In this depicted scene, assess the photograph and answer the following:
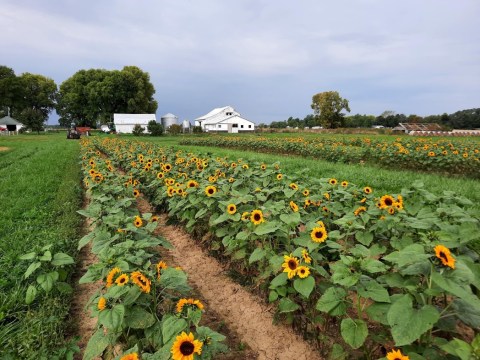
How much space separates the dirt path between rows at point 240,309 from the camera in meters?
2.48

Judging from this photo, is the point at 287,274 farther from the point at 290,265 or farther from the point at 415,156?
the point at 415,156

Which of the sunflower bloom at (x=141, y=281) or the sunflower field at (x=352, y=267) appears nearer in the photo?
the sunflower field at (x=352, y=267)

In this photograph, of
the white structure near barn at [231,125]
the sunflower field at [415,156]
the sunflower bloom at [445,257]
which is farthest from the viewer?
the white structure near barn at [231,125]

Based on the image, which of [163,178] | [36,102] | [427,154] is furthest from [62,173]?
[36,102]

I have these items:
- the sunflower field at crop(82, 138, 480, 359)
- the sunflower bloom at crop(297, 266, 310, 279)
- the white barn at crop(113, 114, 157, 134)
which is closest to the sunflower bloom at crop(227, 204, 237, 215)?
the sunflower field at crop(82, 138, 480, 359)

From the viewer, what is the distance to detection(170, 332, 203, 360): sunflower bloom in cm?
158

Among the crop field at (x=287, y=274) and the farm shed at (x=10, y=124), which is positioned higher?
the farm shed at (x=10, y=124)

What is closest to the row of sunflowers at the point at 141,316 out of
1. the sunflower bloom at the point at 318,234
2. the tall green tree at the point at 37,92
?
the sunflower bloom at the point at 318,234

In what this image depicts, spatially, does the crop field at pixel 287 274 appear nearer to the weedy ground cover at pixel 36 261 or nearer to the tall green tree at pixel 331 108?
the weedy ground cover at pixel 36 261

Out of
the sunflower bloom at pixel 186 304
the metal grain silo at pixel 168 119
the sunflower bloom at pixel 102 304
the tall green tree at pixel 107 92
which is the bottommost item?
the sunflower bloom at pixel 186 304

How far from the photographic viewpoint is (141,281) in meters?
2.03

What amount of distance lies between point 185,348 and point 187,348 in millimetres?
10

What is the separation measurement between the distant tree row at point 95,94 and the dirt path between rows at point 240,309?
180ft

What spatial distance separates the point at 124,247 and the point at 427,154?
9.65 meters
